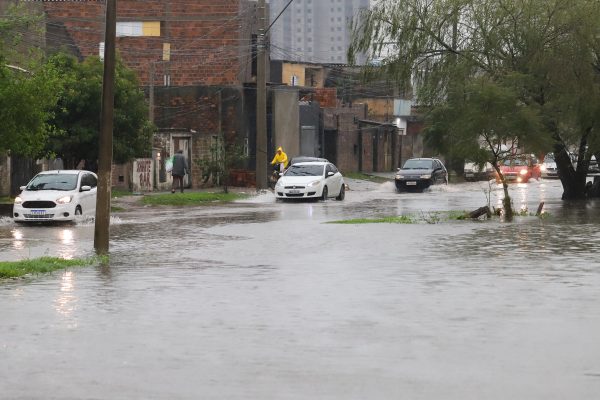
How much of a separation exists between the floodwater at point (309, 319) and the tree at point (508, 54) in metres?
15.0

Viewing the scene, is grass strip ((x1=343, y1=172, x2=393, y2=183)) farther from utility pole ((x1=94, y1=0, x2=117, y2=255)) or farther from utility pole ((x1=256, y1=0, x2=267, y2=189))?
utility pole ((x1=94, y1=0, x2=117, y2=255))

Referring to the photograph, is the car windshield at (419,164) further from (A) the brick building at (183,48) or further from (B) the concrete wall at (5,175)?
(B) the concrete wall at (5,175)

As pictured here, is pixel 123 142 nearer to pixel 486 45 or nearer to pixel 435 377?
pixel 486 45

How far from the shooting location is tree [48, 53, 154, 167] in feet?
147

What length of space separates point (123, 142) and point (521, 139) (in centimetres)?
1619

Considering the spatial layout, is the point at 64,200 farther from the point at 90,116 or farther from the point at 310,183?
the point at 310,183

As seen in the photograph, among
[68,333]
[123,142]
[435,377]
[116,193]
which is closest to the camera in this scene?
[435,377]

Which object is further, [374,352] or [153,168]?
[153,168]

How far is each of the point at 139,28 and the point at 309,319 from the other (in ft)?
211

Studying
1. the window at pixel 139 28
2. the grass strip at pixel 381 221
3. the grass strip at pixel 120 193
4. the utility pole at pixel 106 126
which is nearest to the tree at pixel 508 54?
the grass strip at pixel 381 221

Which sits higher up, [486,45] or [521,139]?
[486,45]

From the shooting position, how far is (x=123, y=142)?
152 ft

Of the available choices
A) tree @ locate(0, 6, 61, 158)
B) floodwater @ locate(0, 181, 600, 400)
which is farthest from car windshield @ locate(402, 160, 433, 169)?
floodwater @ locate(0, 181, 600, 400)

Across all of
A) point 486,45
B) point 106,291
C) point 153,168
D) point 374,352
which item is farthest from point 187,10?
point 374,352
